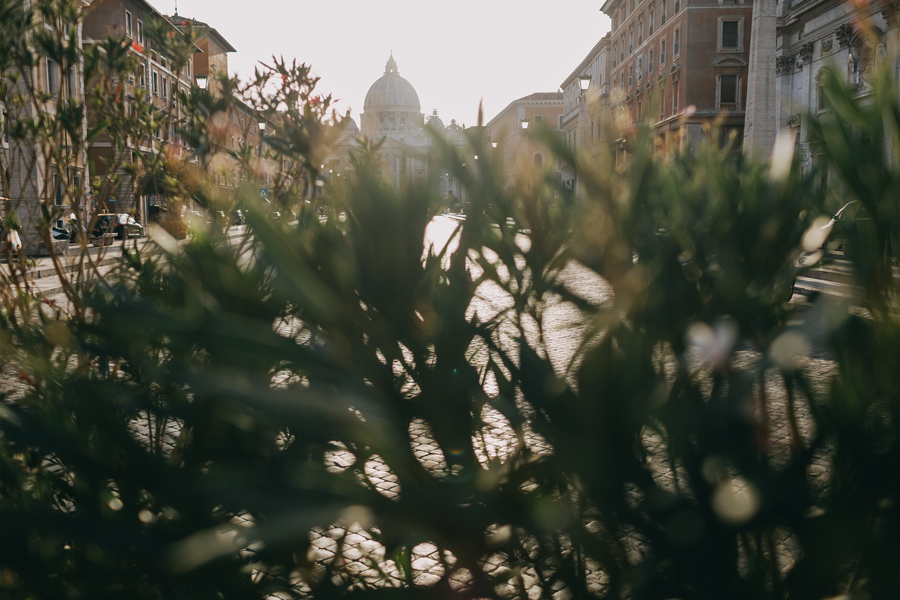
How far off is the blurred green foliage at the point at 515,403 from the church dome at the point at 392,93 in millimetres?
130324

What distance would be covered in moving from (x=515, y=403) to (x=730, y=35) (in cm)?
4402

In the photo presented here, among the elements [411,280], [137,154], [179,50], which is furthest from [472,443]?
[179,50]

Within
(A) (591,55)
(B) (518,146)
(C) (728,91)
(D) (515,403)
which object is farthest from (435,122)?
(A) (591,55)

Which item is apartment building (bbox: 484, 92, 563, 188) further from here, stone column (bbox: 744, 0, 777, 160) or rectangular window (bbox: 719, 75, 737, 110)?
rectangular window (bbox: 719, 75, 737, 110)

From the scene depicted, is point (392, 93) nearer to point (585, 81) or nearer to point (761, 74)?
point (761, 74)

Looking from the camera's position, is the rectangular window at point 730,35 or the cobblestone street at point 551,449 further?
the rectangular window at point 730,35

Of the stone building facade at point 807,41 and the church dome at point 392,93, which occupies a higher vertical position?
the church dome at point 392,93

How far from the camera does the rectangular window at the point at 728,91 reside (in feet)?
134


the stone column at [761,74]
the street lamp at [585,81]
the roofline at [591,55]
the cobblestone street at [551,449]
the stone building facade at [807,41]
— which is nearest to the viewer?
the cobblestone street at [551,449]

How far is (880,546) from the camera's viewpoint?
904mm

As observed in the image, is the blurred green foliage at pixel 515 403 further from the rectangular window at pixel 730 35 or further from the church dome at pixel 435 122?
the rectangular window at pixel 730 35

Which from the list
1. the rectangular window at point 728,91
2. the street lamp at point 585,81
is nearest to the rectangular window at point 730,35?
the rectangular window at point 728,91

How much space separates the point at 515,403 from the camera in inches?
41.5

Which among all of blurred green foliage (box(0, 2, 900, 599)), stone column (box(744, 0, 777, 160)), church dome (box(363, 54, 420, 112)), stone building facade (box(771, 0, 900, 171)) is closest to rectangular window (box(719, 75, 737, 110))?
stone building facade (box(771, 0, 900, 171))
